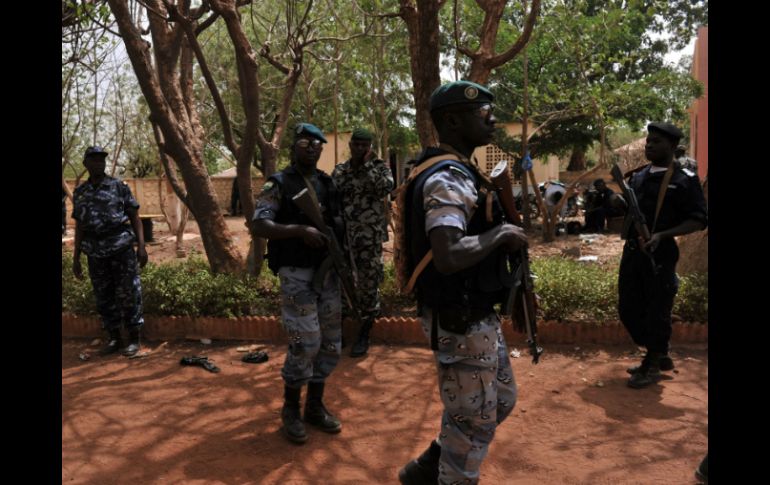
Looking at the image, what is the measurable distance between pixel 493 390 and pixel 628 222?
7.96ft

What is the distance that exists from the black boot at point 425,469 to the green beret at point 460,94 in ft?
5.41

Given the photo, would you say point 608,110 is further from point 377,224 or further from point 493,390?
point 493,390

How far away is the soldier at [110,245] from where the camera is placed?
536 centimetres

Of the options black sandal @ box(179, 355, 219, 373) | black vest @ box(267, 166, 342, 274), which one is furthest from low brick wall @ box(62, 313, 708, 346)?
black vest @ box(267, 166, 342, 274)

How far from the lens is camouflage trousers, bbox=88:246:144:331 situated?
549cm

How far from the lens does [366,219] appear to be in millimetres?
5328

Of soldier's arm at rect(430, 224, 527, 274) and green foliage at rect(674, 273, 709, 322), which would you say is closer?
soldier's arm at rect(430, 224, 527, 274)

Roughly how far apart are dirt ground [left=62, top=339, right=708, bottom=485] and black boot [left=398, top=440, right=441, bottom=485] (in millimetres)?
267

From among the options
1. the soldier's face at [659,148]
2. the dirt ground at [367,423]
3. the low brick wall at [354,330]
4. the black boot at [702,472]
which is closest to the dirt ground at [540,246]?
the low brick wall at [354,330]

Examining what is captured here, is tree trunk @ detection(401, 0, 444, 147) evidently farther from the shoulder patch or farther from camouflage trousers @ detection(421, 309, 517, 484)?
camouflage trousers @ detection(421, 309, 517, 484)

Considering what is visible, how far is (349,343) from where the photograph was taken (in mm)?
5578

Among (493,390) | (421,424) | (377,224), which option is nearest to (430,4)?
(377,224)

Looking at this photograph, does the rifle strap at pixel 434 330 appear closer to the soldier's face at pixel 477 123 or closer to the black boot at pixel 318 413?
the soldier's face at pixel 477 123

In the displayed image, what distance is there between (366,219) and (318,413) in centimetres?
206
